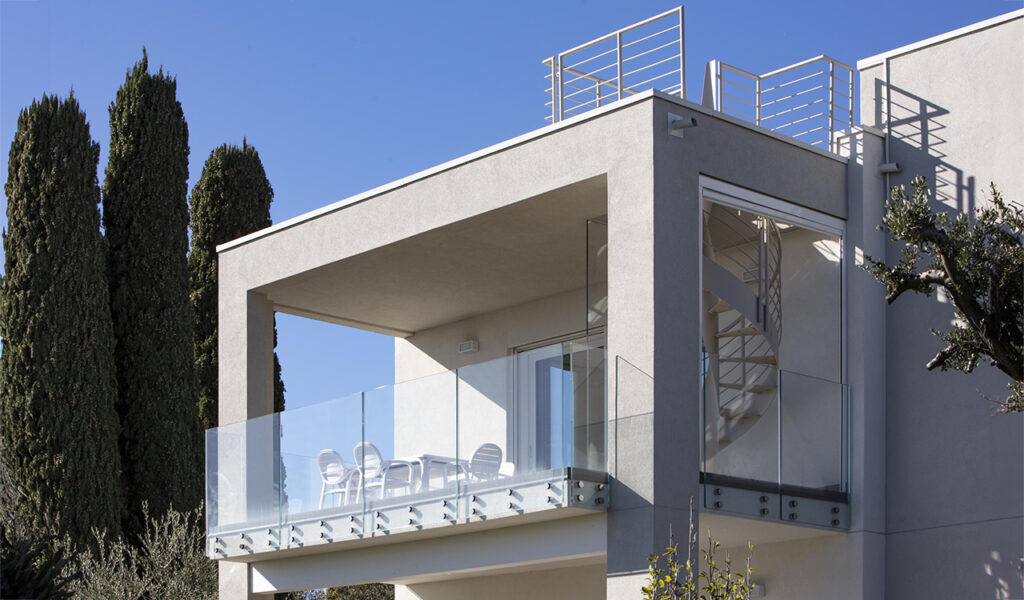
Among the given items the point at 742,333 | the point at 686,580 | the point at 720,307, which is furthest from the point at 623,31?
the point at 686,580

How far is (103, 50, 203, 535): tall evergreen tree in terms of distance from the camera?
2112cm

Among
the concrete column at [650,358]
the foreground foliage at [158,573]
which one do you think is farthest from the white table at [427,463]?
the foreground foliage at [158,573]

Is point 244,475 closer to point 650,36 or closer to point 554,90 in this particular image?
point 554,90

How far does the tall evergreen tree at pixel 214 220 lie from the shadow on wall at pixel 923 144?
14435 millimetres

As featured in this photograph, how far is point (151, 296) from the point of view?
71.5ft

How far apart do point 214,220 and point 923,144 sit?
16.3 m

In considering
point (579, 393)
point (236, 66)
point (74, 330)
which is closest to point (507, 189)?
point (579, 393)

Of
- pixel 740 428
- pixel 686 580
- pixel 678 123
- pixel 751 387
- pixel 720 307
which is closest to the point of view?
pixel 686 580

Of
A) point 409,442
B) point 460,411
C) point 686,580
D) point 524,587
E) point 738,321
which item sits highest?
point 738,321

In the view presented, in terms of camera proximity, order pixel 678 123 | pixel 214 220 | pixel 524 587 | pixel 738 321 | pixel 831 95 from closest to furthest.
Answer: pixel 678 123 → pixel 738 321 → pixel 831 95 → pixel 524 587 → pixel 214 220

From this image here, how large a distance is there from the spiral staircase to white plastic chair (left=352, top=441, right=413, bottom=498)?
272 centimetres

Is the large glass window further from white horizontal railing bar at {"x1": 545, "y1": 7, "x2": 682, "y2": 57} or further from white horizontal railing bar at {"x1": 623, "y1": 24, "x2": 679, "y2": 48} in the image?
white horizontal railing bar at {"x1": 545, "y1": 7, "x2": 682, "y2": 57}

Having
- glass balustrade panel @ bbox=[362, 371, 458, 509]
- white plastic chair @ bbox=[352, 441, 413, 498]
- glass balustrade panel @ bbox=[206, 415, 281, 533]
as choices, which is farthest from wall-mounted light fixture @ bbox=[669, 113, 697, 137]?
glass balustrade panel @ bbox=[206, 415, 281, 533]

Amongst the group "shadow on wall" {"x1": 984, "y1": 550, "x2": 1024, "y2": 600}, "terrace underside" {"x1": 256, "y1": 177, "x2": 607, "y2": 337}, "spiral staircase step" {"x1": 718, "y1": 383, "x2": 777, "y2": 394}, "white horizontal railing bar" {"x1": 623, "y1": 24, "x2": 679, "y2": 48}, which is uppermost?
"white horizontal railing bar" {"x1": 623, "y1": 24, "x2": 679, "y2": 48}
